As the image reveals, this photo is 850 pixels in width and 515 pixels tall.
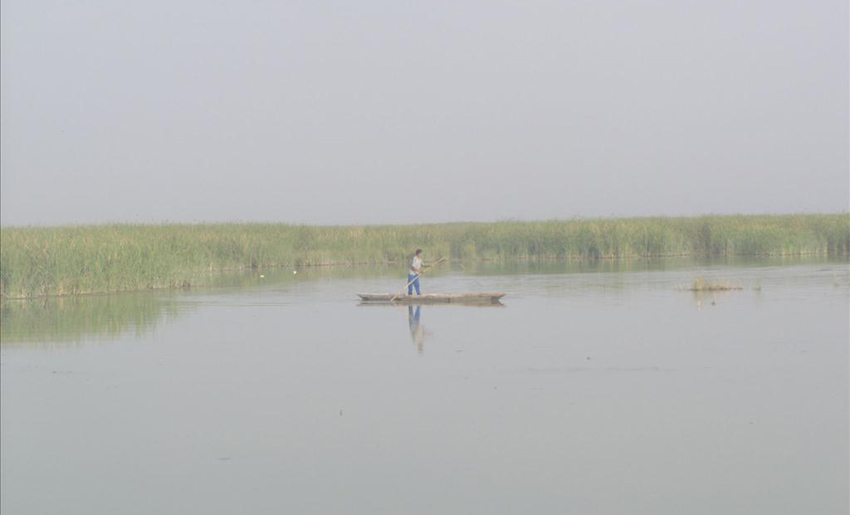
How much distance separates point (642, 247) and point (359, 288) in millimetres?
12977

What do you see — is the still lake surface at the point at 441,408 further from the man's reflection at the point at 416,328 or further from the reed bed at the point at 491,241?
the reed bed at the point at 491,241

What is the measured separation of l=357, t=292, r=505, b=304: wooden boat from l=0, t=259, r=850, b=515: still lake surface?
61 cm

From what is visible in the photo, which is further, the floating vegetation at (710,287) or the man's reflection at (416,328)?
the floating vegetation at (710,287)

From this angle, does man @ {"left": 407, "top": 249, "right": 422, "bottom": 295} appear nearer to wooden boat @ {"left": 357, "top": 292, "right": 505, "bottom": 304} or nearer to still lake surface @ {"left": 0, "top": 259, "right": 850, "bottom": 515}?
wooden boat @ {"left": 357, "top": 292, "right": 505, "bottom": 304}

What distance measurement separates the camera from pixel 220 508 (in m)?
7.05

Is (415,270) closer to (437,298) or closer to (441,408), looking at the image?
(437,298)

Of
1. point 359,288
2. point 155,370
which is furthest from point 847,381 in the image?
point 359,288

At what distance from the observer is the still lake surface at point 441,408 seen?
288 inches

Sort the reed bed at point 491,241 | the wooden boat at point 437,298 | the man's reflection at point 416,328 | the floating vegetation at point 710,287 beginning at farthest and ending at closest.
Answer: the reed bed at point 491,241 → the floating vegetation at point 710,287 → the wooden boat at point 437,298 → the man's reflection at point 416,328

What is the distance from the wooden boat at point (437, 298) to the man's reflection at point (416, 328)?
0.54 ft

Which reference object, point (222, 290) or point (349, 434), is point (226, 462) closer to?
point (349, 434)

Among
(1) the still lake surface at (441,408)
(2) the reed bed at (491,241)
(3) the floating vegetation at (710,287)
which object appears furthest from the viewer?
(2) the reed bed at (491,241)

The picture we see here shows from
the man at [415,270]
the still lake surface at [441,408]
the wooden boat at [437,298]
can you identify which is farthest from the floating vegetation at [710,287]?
the man at [415,270]

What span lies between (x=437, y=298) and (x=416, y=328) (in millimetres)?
2979
